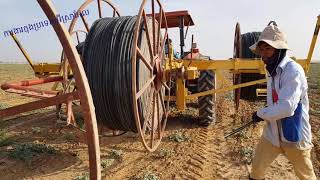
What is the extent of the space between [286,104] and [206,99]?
511 cm

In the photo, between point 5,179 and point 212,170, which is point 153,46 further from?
point 5,179

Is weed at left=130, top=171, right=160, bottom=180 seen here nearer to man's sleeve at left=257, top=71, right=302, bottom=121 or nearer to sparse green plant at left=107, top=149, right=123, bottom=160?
sparse green plant at left=107, top=149, right=123, bottom=160

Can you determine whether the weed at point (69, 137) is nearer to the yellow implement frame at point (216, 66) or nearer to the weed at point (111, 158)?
the weed at point (111, 158)

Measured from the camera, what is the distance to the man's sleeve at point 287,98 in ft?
10.4

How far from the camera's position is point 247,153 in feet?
20.4

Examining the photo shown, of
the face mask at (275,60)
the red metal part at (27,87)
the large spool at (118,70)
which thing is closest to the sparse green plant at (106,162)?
the large spool at (118,70)

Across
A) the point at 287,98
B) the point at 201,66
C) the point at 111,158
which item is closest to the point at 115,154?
the point at 111,158

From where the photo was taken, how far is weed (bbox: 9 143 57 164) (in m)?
5.87

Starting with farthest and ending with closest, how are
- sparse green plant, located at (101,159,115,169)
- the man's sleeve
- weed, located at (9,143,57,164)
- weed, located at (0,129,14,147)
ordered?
1. weed, located at (0,129,14,147)
2. weed, located at (9,143,57,164)
3. sparse green plant, located at (101,159,115,169)
4. the man's sleeve

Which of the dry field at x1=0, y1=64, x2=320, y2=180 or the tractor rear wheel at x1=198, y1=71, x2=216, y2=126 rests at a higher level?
the tractor rear wheel at x1=198, y1=71, x2=216, y2=126

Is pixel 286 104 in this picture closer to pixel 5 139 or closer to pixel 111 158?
pixel 111 158

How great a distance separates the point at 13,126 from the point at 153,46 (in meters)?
4.40

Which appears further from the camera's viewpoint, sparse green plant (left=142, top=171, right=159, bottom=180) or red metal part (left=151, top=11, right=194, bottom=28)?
red metal part (left=151, top=11, right=194, bottom=28)

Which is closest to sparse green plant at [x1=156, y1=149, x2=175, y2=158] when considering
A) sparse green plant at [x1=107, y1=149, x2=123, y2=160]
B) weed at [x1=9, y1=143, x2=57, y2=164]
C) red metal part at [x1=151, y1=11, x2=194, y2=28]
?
sparse green plant at [x1=107, y1=149, x2=123, y2=160]
